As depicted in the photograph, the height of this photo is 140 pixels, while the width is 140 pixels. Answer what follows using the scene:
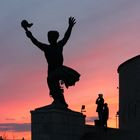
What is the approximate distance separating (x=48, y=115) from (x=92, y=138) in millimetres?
3411

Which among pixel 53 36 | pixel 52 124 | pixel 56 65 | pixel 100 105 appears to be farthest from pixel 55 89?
pixel 100 105

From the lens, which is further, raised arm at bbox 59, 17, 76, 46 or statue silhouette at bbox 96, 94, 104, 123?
statue silhouette at bbox 96, 94, 104, 123

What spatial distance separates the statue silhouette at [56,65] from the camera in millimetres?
20906

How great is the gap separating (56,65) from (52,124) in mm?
2006

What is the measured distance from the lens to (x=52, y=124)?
20.0 meters

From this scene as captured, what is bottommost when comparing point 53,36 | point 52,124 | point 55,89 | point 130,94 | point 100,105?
point 52,124

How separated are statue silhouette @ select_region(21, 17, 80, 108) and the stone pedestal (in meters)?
0.55

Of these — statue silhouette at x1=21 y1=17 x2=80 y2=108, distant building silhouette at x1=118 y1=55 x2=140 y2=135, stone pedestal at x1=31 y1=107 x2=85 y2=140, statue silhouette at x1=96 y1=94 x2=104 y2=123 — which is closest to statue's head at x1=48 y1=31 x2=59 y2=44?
statue silhouette at x1=21 y1=17 x2=80 y2=108

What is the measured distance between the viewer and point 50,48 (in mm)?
21062

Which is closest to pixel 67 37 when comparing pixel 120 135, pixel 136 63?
pixel 120 135

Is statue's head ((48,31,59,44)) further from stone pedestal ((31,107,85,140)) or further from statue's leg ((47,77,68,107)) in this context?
stone pedestal ((31,107,85,140))

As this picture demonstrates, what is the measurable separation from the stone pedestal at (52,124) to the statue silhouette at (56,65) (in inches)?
21.5

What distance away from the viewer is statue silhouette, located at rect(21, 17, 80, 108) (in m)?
20.9

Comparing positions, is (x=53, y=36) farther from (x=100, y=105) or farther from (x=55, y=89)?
(x=100, y=105)
